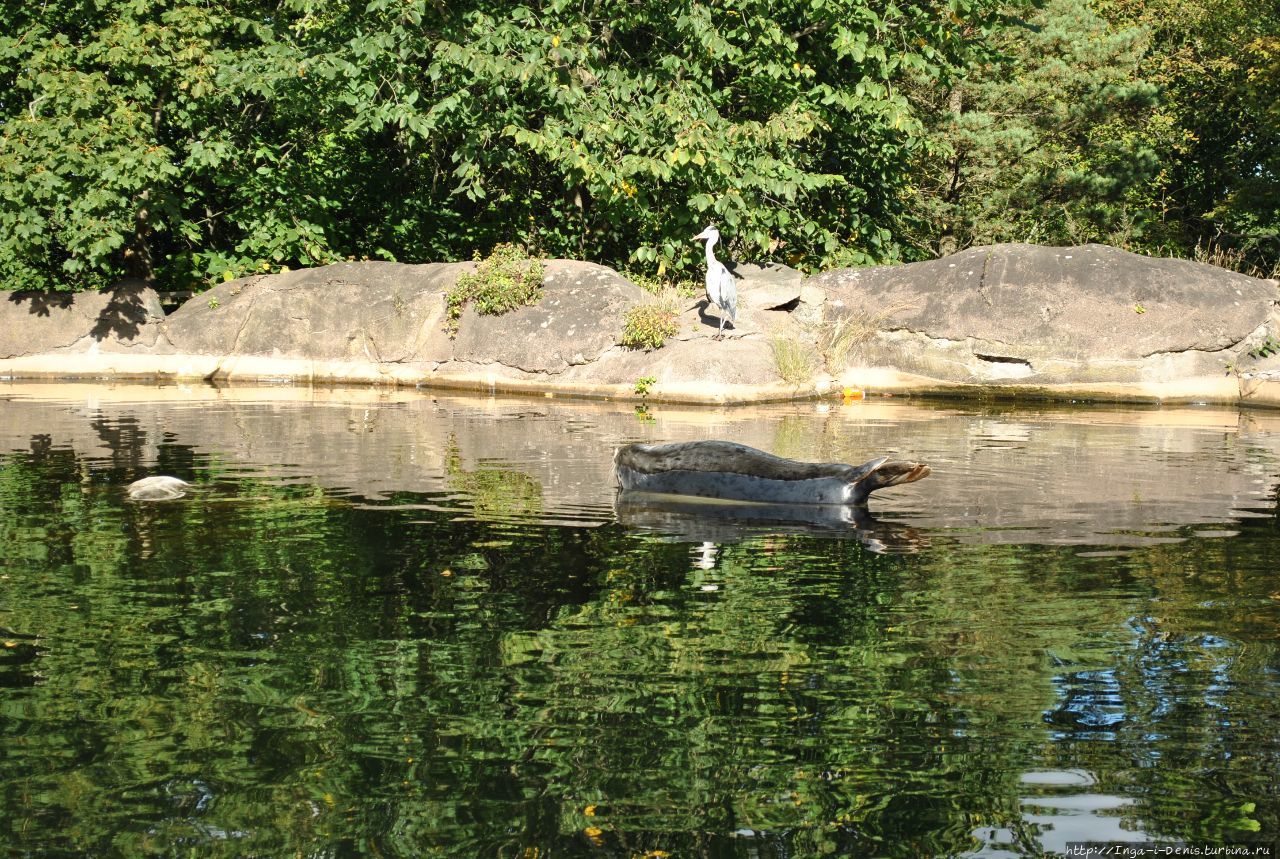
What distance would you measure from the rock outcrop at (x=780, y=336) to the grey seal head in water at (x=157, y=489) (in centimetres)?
806

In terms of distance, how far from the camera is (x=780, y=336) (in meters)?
18.9

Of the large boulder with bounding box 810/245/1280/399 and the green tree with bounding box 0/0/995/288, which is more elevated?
the green tree with bounding box 0/0/995/288

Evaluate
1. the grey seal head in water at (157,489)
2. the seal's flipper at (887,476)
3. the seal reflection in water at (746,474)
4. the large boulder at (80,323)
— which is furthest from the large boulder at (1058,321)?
the grey seal head in water at (157,489)

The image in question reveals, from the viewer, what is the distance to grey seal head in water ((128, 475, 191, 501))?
10.2 m

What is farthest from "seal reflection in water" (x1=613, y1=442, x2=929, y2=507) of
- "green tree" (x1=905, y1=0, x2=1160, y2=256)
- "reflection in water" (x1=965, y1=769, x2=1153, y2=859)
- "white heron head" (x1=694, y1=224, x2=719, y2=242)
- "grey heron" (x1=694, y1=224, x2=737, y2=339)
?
"green tree" (x1=905, y1=0, x2=1160, y2=256)

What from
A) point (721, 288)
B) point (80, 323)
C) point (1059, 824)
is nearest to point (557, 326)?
point (721, 288)

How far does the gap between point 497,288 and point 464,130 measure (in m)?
2.63

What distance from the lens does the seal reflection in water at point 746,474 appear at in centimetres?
976

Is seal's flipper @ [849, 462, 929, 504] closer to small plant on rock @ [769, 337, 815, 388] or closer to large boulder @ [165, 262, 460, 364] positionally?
small plant on rock @ [769, 337, 815, 388]

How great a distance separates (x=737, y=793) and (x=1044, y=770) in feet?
3.33

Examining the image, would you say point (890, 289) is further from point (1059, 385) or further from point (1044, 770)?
point (1044, 770)

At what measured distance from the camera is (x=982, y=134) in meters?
27.7

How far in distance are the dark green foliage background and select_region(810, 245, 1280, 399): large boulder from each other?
2059 millimetres

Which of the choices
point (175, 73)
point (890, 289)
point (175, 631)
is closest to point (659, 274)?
point (890, 289)
